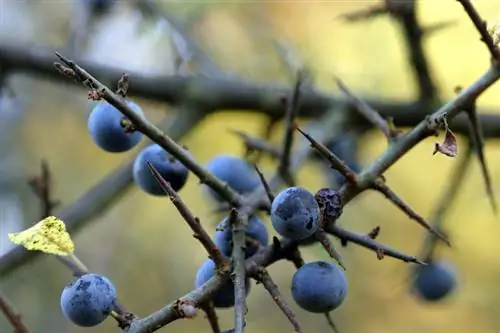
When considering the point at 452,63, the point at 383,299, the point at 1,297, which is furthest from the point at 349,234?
the point at 383,299

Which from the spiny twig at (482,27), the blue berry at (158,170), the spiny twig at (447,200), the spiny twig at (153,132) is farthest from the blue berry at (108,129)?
the spiny twig at (447,200)

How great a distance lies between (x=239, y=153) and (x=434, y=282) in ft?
4.53

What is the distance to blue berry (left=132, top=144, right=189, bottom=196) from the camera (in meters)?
0.95

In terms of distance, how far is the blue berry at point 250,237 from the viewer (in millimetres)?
861

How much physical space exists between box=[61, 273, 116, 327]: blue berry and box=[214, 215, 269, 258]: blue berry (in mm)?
137

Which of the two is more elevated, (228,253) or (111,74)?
(111,74)

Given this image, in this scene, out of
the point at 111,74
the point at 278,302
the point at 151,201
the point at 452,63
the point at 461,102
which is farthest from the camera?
the point at 151,201

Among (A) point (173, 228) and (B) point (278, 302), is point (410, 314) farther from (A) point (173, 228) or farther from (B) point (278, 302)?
(B) point (278, 302)

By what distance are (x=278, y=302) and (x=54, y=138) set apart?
113 inches

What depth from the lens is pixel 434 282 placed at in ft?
5.37

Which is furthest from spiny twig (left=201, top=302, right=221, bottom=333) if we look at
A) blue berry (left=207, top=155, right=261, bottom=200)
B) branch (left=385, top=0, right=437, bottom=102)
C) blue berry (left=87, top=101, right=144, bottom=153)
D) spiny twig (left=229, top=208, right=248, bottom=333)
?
branch (left=385, top=0, right=437, bottom=102)

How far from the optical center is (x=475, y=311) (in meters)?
3.29

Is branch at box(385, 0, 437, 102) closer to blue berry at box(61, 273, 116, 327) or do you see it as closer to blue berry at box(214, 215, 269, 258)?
blue berry at box(214, 215, 269, 258)

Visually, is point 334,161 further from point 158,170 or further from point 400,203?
point 158,170
